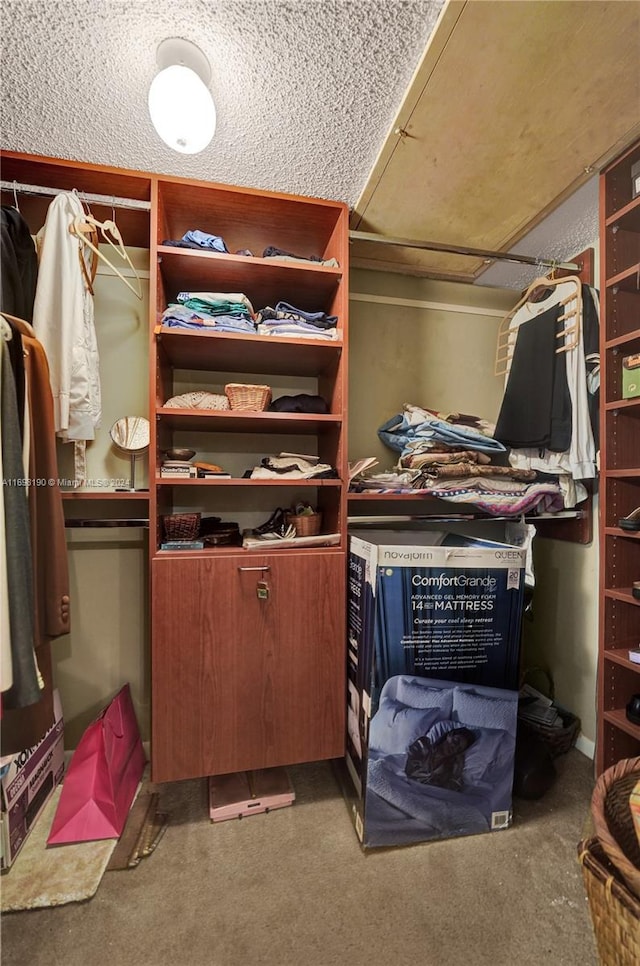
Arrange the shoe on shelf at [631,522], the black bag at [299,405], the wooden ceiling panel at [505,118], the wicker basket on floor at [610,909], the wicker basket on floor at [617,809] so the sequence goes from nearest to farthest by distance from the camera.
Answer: the wicker basket on floor at [610,909] → the wicker basket on floor at [617,809] → the wooden ceiling panel at [505,118] → the shoe on shelf at [631,522] → the black bag at [299,405]

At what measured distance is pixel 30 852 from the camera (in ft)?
4.29

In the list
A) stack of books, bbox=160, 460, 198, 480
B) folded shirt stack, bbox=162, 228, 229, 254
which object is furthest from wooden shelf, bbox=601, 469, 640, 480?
folded shirt stack, bbox=162, 228, 229, 254

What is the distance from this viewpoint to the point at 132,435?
1.71 metres

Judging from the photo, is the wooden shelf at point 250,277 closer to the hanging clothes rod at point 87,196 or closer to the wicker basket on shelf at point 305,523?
the hanging clothes rod at point 87,196

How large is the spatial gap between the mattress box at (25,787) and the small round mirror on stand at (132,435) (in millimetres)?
1023

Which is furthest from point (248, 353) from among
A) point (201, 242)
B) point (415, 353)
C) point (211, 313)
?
point (415, 353)

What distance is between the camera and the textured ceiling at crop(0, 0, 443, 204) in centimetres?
101

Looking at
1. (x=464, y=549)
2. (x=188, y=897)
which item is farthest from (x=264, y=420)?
(x=188, y=897)

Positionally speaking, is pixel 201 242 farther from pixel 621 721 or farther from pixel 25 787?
pixel 621 721

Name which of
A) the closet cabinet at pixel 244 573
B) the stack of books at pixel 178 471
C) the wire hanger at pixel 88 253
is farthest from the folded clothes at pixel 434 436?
the wire hanger at pixel 88 253

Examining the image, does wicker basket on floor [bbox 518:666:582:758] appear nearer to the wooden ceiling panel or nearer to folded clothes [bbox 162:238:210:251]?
the wooden ceiling panel

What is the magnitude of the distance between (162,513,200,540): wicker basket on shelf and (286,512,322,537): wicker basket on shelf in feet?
1.25

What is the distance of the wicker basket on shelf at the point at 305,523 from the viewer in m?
1.63

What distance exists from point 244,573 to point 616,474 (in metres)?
1.45
